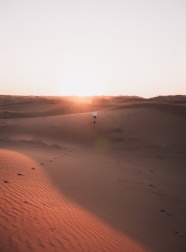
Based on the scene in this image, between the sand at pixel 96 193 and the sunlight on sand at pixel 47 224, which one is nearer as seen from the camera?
the sunlight on sand at pixel 47 224

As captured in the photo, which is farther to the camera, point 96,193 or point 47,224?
point 96,193

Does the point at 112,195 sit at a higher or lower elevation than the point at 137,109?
lower

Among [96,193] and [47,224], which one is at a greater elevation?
[47,224]

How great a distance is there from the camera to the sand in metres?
5.13

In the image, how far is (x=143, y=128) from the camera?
19.5 meters

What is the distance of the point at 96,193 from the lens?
8.10m

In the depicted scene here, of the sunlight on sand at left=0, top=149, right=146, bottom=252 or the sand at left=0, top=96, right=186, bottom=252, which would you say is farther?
the sand at left=0, top=96, right=186, bottom=252

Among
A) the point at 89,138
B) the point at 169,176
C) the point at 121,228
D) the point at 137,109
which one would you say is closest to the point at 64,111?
the point at 137,109

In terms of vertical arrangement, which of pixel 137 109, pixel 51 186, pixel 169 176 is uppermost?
pixel 137 109

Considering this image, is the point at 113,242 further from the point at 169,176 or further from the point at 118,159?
the point at 118,159

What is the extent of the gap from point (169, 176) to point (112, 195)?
4.48m

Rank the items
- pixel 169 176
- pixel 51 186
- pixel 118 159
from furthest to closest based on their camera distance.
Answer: pixel 118 159 → pixel 169 176 → pixel 51 186

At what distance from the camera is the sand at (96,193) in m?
5.13

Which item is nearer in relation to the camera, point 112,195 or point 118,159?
point 112,195
